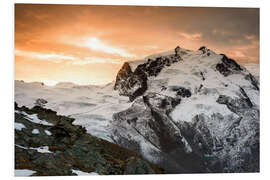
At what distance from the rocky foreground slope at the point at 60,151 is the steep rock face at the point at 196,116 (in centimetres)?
485

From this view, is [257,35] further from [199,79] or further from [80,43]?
[80,43]

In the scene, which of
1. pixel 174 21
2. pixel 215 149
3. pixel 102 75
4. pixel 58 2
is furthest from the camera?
pixel 215 149

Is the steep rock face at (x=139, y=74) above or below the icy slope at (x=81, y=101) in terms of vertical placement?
above

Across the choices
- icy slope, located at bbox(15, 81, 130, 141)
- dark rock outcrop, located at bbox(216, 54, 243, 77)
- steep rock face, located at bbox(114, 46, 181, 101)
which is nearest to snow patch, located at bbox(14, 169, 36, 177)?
icy slope, located at bbox(15, 81, 130, 141)

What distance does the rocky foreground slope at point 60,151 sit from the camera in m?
13.0

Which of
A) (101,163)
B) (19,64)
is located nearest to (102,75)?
(19,64)

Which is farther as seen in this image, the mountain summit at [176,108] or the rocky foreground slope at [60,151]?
the mountain summit at [176,108]

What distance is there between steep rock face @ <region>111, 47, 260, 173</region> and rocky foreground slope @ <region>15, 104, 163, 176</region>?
485 cm

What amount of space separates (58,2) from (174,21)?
6815 millimetres

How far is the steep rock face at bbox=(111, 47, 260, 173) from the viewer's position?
20.5 metres

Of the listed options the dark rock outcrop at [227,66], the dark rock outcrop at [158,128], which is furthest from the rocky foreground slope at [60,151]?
the dark rock outcrop at [227,66]

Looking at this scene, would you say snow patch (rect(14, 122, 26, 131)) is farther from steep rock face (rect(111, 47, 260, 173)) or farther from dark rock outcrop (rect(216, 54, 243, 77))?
dark rock outcrop (rect(216, 54, 243, 77))

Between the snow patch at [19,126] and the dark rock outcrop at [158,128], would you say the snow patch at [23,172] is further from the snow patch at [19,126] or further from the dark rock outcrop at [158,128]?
the dark rock outcrop at [158,128]

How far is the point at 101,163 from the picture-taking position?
14.5 m
